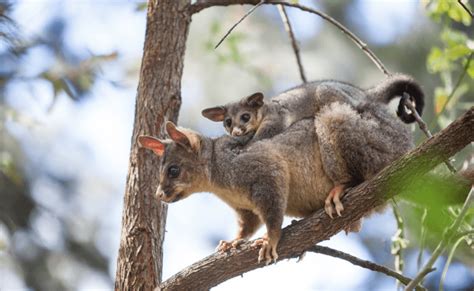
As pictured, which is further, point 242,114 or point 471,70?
point 242,114

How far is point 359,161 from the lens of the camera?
206 inches

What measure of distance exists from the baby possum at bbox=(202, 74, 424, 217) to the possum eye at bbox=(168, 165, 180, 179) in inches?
24.2

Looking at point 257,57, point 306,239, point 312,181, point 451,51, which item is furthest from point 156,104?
point 257,57

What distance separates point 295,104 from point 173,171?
1.49 metres

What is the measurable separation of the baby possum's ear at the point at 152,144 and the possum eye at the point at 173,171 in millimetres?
161

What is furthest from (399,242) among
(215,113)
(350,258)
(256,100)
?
(215,113)

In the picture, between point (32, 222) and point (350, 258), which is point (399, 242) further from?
point (32, 222)

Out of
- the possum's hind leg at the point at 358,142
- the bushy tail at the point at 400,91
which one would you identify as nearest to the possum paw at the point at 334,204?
the possum's hind leg at the point at 358,142

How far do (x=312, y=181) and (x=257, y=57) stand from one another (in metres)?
8.11

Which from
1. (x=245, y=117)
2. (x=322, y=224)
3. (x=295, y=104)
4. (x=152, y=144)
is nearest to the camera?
(x=322, y=224)

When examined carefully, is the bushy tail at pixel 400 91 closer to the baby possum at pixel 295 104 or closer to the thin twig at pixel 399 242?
the baby possum at pixel 295 104

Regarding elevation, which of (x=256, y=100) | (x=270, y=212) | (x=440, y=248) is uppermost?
(x=256, y=100)

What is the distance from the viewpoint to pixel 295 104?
6738 mm

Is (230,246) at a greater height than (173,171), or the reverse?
(173,171)
